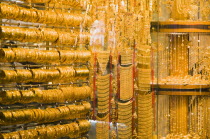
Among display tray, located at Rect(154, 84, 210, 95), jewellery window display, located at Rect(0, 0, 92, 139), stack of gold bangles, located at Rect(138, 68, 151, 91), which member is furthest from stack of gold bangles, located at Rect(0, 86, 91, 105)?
display tray, located at Rect(154, 84, 210, 95)

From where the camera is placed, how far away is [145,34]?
6.80 feet

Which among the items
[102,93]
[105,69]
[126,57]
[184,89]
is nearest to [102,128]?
[102,93]

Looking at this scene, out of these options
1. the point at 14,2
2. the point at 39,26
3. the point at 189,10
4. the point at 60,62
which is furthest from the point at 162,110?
the point at 14,2

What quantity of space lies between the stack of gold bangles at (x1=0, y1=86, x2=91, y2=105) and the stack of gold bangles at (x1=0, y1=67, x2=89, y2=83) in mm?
44

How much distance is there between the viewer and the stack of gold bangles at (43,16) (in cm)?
145

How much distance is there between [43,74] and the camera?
5.23 ft

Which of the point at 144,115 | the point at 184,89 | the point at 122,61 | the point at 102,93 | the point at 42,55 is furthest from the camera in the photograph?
the point at 184,89

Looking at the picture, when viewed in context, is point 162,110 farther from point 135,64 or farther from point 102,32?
point 102,32

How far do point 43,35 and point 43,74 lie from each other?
16 cm

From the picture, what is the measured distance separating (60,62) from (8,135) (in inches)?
16.1

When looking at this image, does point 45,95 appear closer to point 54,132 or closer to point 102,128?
point 54,132

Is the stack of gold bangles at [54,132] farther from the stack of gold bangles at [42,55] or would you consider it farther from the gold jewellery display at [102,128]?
the stack of gold bangles at [42,55]

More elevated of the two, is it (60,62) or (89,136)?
(60,62)

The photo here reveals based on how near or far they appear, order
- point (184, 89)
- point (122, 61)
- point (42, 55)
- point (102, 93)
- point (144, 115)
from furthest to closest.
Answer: point (184, 89), point (144, 115), point (122, 61), point (102, 93), point (42, 55)
